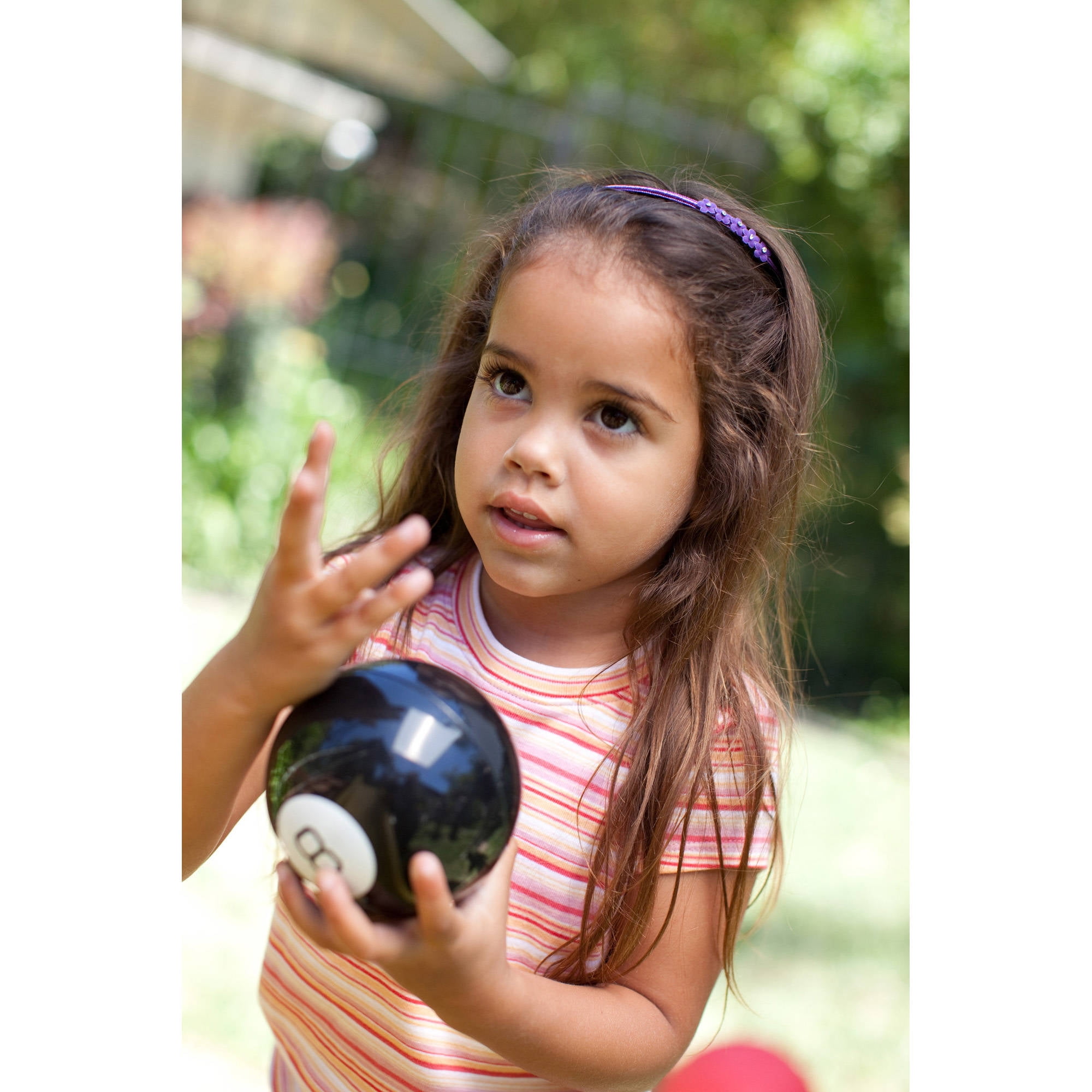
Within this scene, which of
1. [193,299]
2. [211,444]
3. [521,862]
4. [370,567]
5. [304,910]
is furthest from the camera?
[193,299]

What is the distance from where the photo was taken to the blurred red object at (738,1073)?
2746 mm

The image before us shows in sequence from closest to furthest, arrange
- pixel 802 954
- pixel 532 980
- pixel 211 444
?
pixel 532 980 → pixel 802 954 → pixel 211 444

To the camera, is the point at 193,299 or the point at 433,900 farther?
the point at 193,299

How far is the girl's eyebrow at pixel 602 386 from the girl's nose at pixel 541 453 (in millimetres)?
88

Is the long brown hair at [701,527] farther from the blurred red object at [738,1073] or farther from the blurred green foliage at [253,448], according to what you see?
the blurred green foliage at [253,448]

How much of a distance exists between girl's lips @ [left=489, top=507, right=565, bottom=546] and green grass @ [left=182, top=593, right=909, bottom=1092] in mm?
2076

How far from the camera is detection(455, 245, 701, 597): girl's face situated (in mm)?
1707

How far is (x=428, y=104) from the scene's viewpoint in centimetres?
1110

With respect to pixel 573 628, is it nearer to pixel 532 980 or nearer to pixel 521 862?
pixel 521 862

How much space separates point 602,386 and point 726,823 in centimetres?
77

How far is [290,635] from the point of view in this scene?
1.43m

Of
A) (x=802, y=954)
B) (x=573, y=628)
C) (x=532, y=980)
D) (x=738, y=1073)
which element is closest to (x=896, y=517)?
(x=802, y=954)
